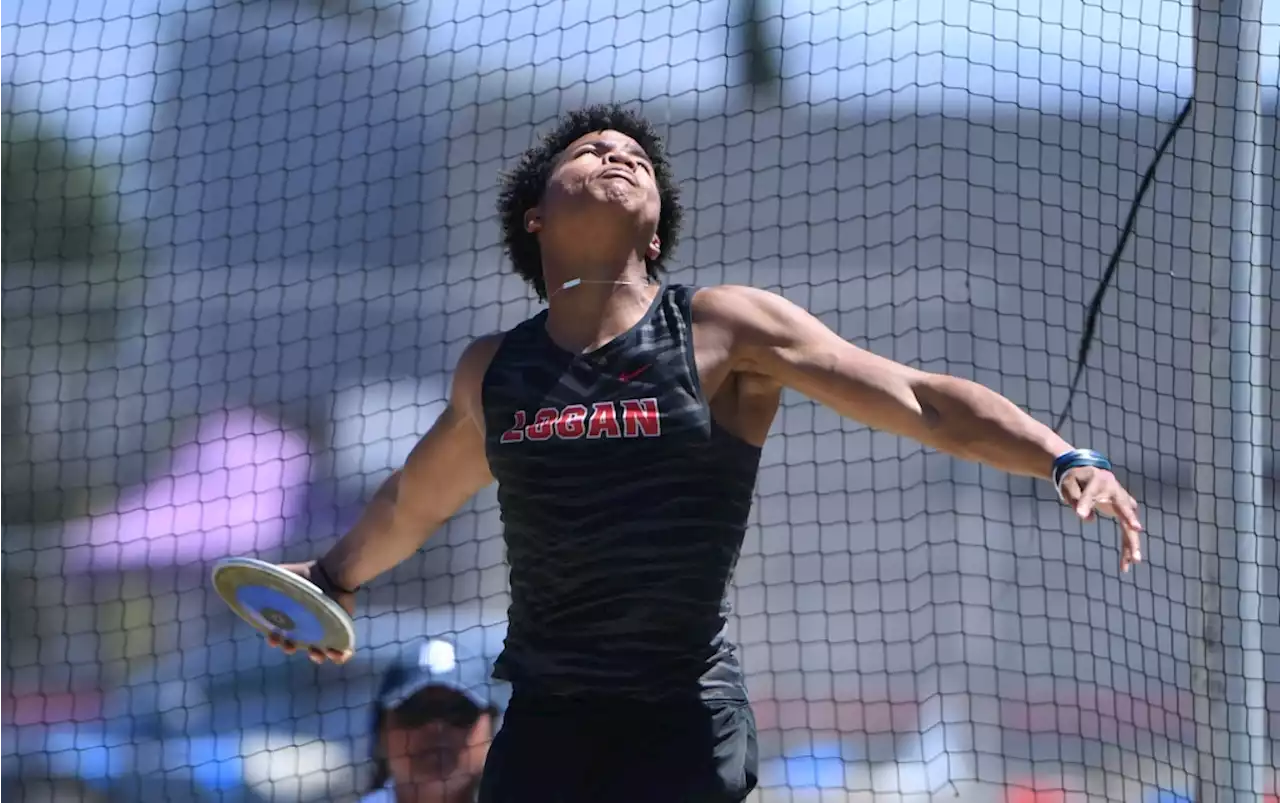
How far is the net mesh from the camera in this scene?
488 centimetres

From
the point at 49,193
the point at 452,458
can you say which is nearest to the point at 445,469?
the point at 452,458

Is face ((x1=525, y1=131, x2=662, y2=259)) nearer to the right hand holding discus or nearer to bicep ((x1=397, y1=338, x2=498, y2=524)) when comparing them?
bicep ((x1=397, y1=338, x2=498, y2=524))

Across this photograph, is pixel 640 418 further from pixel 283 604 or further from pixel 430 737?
pixel 430 737

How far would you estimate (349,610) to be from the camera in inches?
123

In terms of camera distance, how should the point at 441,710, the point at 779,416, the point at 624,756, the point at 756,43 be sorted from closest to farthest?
the point at 624,756 → the point at 441,710 → the point at 756,43 → the point at 779,416

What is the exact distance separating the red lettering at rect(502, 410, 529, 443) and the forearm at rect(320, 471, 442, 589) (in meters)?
0.46

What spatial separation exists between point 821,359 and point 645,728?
2.28ft

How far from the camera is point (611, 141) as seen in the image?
9.80 ft

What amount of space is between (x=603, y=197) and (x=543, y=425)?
1.59ft

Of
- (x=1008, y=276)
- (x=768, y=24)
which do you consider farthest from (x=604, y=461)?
(x=1008, y=276)

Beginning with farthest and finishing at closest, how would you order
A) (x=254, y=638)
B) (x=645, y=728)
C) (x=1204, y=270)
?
(x=254, y=638)
(x=1204, y=270)
(x=645, y=728)

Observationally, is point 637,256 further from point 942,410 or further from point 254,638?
point 254,638

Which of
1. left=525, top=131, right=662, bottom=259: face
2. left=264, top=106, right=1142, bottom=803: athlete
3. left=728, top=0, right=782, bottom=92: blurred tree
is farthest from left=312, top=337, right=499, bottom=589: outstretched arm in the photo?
left=728, top=0, right=782, bottom=92: blurred tree

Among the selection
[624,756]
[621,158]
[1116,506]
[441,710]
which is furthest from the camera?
[441,710]
